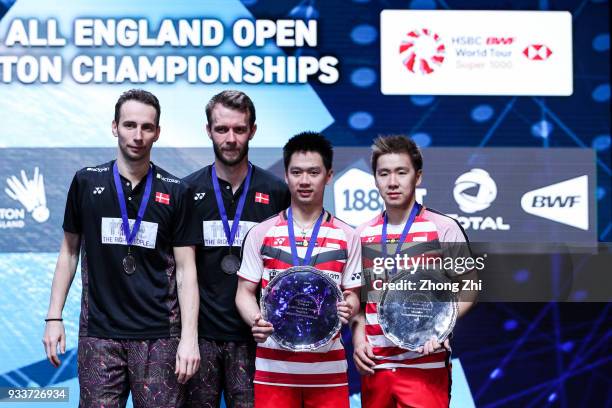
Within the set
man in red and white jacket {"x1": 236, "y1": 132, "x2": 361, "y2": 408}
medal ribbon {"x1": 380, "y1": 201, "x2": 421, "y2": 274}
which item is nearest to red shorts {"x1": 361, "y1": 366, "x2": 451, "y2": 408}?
man in red and white jacket {"x1": 236, "y1": 132, "x2": 361, "y2": 408}

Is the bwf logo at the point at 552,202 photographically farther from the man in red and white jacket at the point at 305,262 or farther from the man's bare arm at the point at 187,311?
the man's bare arm at the point at 187,311

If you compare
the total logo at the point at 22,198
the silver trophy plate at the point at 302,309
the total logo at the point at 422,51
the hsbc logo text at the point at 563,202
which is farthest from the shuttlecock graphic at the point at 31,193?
the hsbc logo text at the point at 563,202

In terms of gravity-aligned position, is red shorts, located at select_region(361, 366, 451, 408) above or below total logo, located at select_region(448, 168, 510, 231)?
below

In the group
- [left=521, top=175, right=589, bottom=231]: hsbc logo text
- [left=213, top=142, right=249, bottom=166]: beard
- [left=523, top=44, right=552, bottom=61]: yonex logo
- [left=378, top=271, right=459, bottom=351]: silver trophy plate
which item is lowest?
[left=378, top=271, right=459, bottom=351]: silver trophy plate

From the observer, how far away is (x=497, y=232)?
4.37 meters

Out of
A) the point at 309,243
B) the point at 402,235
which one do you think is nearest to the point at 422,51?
the point at 402,235

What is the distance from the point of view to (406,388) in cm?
299

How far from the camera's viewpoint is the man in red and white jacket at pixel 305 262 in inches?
118

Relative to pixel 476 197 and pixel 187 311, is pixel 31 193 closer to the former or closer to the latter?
pixel 187 311

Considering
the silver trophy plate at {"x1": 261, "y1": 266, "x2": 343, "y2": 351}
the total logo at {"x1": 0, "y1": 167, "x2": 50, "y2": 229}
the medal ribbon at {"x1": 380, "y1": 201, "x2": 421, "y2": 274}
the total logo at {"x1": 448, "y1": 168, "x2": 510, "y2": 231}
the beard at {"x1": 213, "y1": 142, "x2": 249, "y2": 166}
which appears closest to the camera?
the silver trophy plate at {"x1": 261, "y1": 266, "x2": 343, "y2": 351}

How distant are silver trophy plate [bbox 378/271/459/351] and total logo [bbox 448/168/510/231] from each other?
1.37 metres

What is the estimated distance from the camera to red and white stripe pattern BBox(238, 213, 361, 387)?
2.99 metres

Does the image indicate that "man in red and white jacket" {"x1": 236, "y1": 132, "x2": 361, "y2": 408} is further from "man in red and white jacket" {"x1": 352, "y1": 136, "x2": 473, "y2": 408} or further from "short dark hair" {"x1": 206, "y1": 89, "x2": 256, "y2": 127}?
"short dark hair" {"x1": 206, "y1": 89, "x2": 256, "y2": 127}

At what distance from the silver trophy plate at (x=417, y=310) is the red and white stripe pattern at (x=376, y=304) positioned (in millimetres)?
54
